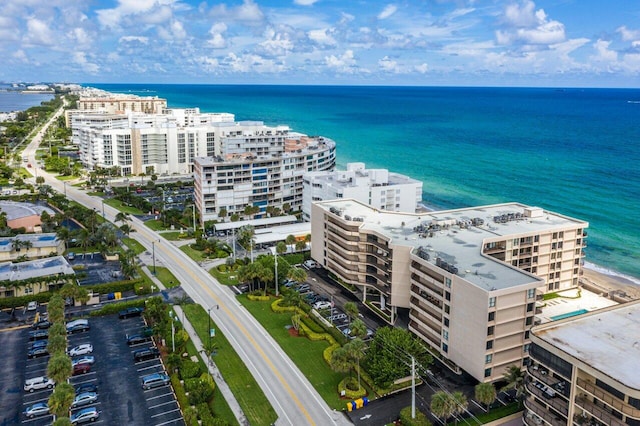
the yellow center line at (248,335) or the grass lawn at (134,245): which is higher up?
the grass lawn at (134,245)

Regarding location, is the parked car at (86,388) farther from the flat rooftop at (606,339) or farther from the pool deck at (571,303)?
the pool deck at (571,303)

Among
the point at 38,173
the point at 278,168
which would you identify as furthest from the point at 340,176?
the point at 38,173

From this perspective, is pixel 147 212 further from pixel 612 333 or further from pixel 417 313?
pixel 612 333

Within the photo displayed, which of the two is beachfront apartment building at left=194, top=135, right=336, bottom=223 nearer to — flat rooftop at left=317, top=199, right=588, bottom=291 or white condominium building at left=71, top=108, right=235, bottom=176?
flat rooftop at left=317, top=199, right=588, bottom=291

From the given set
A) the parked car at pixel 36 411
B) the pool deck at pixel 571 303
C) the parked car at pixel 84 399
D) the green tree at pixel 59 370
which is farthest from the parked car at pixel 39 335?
the pool deck at pixel 571 303

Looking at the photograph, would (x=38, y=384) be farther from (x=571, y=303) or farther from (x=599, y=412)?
(x=571, y=303)

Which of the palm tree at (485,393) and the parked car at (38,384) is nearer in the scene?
the palm tree at (485,393)

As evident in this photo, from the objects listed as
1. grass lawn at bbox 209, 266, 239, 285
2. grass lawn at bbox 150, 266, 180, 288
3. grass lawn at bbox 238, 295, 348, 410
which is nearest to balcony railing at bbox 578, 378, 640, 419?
grass lawn at bbox 238, 295, 348, 410
